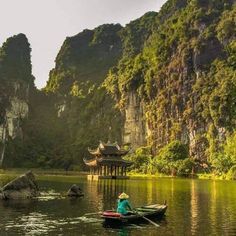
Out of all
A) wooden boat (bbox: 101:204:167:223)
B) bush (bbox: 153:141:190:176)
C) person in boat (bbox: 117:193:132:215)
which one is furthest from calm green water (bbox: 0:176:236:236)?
bush (bbox: 153:141:190:176)

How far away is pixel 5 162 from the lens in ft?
650

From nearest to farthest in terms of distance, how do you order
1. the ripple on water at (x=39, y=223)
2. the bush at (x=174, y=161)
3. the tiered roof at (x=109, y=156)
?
1. the ripple on water at (x=39, y=223)
2. the tiered roof at (x=109, y=156)
3. the bush at (x=174, y=161)

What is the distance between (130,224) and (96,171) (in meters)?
89.6

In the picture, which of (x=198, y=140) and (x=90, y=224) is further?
(x=198, y=140)

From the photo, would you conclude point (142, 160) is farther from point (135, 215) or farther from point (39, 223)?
point (39, 223)

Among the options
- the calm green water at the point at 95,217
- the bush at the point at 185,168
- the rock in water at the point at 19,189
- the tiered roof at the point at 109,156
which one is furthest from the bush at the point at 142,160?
the calm green water at the point at 95,217

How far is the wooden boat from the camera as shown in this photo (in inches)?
1348

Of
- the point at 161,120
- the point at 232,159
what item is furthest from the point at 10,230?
the point at 161,120

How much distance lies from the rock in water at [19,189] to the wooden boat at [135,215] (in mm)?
18771

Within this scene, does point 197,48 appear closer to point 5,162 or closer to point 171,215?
point 5,162

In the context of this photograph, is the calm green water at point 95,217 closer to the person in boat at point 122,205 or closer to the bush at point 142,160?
→ the person in boat at point 122,205

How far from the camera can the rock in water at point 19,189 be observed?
51.5 metres

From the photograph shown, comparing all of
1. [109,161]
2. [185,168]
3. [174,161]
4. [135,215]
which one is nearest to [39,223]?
[135,215]

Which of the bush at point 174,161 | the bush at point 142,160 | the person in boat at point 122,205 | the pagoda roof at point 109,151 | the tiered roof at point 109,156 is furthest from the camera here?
the bush at point 142,160
